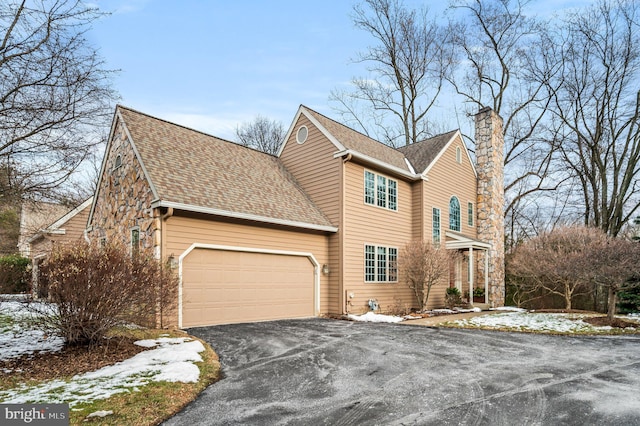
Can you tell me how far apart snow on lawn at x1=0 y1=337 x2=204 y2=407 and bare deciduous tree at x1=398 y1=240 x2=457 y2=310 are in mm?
8776

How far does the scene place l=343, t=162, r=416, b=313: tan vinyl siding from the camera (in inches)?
514

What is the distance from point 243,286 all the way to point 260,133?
2322cm

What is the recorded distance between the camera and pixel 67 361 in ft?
19.0

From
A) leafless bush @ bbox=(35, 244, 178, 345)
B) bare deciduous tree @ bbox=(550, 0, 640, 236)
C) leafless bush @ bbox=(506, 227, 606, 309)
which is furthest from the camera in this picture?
bare deciduous tree @ bbox=(550, 0, 640, 236)

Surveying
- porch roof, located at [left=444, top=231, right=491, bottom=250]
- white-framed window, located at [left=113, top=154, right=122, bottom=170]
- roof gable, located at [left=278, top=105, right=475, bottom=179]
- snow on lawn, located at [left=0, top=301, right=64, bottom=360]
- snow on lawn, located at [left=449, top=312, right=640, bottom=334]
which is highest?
roof gable, located at [left=278, top=105, right=475, bottom=179]

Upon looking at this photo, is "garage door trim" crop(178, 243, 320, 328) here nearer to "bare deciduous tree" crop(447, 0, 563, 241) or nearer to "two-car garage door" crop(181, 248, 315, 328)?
"two-car garage door" crop(181, 248, 315, 328)

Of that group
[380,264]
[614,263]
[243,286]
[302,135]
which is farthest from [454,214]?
[243,286]

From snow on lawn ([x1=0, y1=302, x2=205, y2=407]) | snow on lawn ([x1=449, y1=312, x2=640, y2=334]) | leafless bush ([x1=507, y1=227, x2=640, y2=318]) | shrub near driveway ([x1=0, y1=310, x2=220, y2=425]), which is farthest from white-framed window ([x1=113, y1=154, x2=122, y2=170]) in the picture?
leafless bush ([x1=507, y1=227, x2=640, y2=318])

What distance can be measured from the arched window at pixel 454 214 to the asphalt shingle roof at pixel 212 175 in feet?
22.3

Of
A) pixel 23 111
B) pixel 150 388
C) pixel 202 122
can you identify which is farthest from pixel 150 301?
pixel 202 122

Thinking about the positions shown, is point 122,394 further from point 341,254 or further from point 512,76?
point 512,76

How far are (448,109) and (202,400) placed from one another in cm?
2580

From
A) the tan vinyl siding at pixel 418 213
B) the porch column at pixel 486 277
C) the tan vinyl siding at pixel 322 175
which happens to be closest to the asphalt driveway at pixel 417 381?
the tan vinyl siding at pixel 322 175

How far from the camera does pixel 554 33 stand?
21172 millimetres
